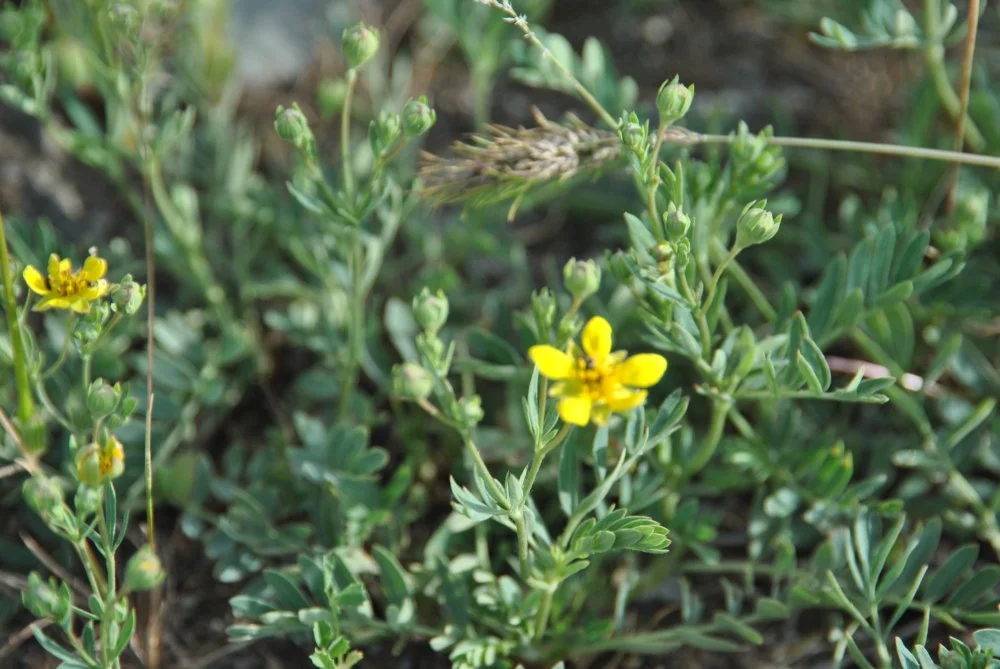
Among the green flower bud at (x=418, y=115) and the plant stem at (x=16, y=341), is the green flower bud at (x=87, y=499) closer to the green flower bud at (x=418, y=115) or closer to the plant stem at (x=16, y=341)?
the plant stem at (x=16, y=341)

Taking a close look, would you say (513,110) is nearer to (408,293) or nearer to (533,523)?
(408,293)

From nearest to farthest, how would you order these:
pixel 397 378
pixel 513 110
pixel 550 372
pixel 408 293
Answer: pixel 550 372 < pixel 397 378 < pixel 408 293 < pixel 513 110

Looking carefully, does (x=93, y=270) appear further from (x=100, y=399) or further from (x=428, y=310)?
(x=428, y=310)

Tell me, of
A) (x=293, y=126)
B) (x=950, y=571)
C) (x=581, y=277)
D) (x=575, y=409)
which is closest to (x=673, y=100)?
(x=581, y=277)

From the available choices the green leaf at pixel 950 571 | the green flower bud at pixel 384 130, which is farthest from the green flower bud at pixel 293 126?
the green leaf at pixel 950 571

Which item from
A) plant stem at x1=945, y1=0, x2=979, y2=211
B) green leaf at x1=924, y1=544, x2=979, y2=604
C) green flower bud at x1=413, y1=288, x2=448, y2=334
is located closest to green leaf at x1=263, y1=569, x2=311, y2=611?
green flower bud at x1=413, y1=288, x2=448, y2=334

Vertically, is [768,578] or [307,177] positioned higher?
[307,177]

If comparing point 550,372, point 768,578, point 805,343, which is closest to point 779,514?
point 768,578
